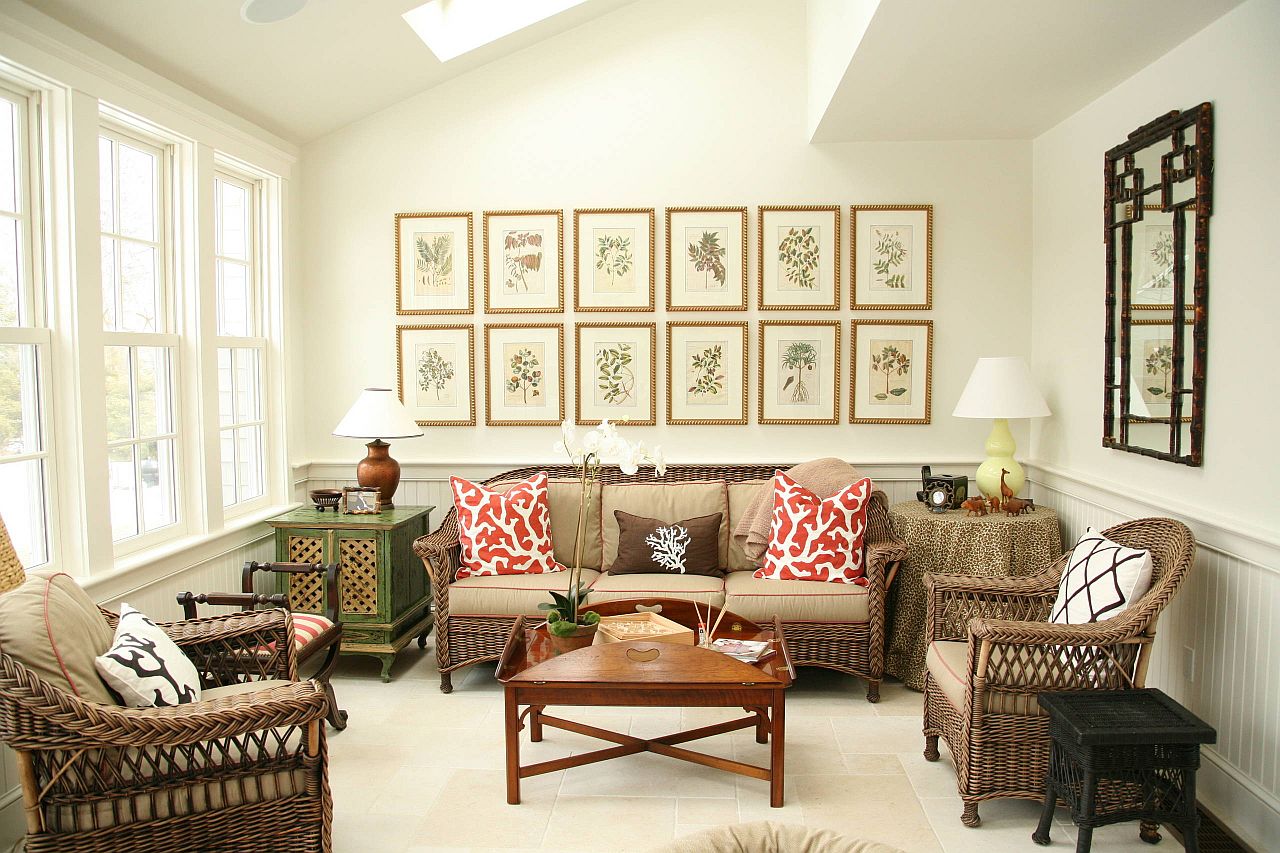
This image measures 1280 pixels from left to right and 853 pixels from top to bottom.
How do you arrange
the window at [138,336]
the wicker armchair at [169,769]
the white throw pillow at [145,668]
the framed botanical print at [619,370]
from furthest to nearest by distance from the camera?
the framed botanical print at [619,370]
the window at [138,336]
the white throw pillow at [145,668]
the wicker armchair at [169,769]

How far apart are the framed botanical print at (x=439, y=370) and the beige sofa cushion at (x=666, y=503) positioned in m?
0.97

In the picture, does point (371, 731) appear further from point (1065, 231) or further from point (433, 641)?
point (1065, 231)

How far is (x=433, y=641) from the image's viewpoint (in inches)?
192

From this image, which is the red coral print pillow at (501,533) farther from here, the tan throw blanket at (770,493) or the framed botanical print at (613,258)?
the framed botanical print at (613,258)

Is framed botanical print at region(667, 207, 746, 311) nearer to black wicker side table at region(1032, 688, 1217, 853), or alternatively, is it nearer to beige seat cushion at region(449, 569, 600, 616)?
beige seat cushion at region(449, 569, 600, 616)

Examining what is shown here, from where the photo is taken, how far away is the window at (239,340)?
441 cm

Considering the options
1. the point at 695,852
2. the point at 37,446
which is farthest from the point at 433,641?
the point at 695,852

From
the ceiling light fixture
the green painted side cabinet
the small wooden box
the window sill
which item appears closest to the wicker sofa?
the green painted side cabinet

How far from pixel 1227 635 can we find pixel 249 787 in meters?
3.06

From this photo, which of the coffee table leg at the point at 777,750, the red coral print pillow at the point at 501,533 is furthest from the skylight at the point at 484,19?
the coffee table leg at the point at 777,750

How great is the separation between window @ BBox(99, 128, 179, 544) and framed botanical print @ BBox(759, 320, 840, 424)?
2.91 metres

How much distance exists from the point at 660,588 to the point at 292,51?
9.43 feet

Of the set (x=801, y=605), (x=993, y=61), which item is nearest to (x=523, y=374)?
(x=801, y=605)

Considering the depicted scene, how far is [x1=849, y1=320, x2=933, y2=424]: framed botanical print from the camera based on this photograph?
4.90m
